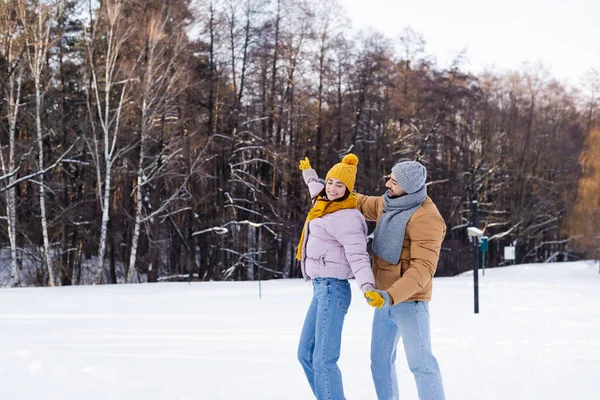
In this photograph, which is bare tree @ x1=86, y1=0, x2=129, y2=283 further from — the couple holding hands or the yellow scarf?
the couple holding hands

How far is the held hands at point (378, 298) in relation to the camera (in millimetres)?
3393

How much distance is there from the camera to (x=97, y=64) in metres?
20.3

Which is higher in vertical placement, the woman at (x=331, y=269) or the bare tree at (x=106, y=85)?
the bare tree at (x=106, y=85)

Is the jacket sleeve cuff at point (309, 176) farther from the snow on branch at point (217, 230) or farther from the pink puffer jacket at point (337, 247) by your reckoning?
the snow on branch at point (217, 230)

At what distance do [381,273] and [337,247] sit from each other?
0.30 metres

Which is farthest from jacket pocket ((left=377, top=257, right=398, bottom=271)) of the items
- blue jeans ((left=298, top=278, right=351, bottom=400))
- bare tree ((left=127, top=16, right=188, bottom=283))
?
bare tree ((left=127, top=16, right=188, bottom=283))

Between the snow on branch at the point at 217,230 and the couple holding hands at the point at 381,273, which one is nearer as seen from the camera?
the couple holding hands at the point at 381,273

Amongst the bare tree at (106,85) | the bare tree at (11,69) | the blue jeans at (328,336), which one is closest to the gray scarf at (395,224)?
the blue jeans at (328,336)

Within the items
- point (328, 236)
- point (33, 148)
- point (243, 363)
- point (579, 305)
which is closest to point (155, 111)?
point (33, 148)

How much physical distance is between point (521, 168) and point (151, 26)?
23.7m

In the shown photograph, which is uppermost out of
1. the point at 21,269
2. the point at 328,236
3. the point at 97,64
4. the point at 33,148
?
the point at 97,64

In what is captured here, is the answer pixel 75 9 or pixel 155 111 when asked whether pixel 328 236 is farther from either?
pixel 75 9

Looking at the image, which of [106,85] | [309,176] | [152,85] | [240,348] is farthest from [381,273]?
[152,85]

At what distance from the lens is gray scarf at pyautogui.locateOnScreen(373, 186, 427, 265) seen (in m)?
3.62
